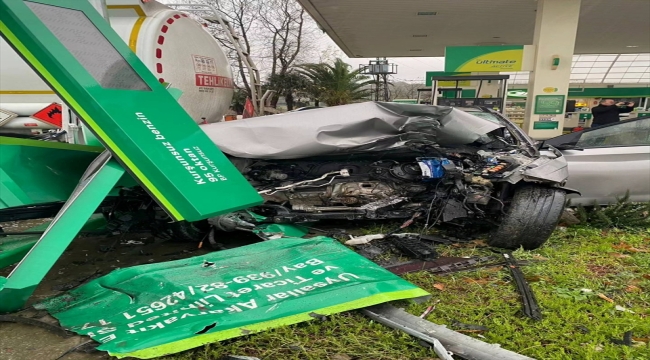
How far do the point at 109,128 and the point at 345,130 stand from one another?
1.89m

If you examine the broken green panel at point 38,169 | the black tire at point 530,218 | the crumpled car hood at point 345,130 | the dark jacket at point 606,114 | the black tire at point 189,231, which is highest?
the dark jacket at point 606,114

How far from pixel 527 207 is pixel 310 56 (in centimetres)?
2222

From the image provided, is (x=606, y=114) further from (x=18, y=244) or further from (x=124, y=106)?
(x=18, y=244)

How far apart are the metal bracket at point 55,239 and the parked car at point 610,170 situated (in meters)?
4.33

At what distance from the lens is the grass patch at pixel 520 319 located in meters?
2.09

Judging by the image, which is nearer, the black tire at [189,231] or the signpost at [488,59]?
the black tire at [189,231]

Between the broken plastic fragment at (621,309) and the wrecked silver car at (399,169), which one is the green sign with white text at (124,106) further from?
the broken plastic fragment at (621,309)

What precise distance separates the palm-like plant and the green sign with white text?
55.4ft

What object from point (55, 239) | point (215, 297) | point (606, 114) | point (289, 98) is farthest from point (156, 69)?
point (289, 98)

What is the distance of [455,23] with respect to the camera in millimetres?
15133

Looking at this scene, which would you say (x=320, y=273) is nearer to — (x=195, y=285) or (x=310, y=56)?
(x=195, y=285)

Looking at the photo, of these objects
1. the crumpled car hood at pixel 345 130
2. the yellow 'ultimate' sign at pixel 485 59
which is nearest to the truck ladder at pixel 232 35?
the crumpled car hood at pixel 345 130

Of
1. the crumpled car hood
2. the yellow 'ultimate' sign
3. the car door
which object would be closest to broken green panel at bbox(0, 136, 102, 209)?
the crumpled car hood

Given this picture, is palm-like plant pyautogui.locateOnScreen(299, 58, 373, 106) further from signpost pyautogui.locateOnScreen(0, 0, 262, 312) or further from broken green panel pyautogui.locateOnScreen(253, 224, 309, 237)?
signpost pyautogui.locateOnScreen(0, 0, 262, 312)
